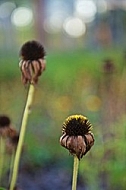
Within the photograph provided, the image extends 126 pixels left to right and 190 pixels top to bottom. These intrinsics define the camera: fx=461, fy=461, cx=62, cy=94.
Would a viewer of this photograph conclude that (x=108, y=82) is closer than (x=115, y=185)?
No

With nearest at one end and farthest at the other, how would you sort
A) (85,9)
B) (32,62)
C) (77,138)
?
(77,138) → (32,62) → (85,9)

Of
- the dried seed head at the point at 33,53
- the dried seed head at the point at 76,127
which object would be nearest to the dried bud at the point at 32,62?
the dried seed head at the point at 33,53

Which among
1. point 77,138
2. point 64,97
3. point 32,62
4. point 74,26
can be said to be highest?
point 74,26

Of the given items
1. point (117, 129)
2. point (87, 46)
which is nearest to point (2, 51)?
point (87, 46)

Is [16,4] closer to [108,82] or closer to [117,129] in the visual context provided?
[108,82]

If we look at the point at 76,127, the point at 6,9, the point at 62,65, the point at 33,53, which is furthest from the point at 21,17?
the point at 76,127

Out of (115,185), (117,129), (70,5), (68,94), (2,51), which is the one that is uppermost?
(70,5)

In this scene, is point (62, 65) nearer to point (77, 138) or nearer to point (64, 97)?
point (64, 97)

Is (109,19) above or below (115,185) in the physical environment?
above
